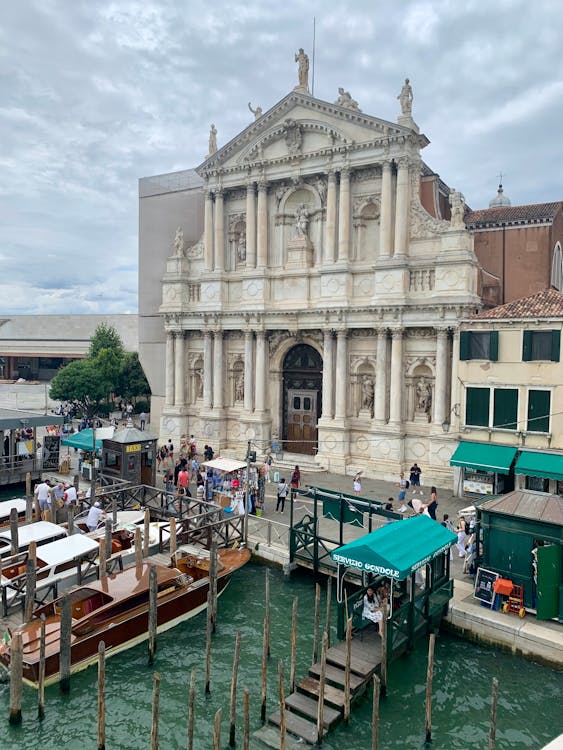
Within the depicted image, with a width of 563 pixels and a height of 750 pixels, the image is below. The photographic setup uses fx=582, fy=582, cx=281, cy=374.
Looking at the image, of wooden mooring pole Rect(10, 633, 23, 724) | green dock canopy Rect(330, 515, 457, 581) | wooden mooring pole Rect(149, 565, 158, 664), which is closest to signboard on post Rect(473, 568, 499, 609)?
green dock canopy Rect(330, 515, 457, 581)

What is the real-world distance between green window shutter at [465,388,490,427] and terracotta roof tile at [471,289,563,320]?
3.08 meters

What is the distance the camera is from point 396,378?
28.2m

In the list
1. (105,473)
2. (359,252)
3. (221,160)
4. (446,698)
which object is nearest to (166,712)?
(446,698)

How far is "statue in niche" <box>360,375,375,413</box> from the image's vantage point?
29.5 m

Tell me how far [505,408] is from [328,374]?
9.44 meters

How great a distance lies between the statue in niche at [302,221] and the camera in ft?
102

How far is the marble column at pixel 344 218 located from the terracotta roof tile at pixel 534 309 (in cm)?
803

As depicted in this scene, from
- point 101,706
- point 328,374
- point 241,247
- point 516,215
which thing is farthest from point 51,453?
point 516,215

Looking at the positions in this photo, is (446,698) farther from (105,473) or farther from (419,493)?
(105,473)

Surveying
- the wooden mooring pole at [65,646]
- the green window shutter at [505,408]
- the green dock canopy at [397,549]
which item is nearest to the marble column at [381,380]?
the green window shutter at [505,408]

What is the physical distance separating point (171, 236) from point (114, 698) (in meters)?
29.3

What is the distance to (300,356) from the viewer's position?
32219 mm

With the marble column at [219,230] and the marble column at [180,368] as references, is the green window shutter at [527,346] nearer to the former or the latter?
the marble column at [219,230]

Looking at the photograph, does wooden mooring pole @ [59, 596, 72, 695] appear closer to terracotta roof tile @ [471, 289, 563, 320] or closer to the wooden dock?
the wooden dock
